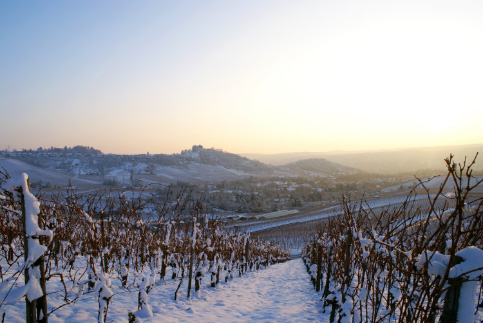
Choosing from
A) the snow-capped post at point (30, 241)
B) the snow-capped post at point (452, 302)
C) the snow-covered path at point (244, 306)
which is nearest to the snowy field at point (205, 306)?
the snow-covered path at point (244, 306)

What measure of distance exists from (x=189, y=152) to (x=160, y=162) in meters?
41.6

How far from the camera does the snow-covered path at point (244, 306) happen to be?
17.1 feet

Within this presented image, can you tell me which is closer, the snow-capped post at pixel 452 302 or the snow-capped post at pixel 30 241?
the snow-capped post at pixel 452 302

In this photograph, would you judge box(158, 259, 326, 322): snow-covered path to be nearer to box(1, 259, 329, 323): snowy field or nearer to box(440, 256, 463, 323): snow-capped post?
box(1, 259, 329, 323): snowy field

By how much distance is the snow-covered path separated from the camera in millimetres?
5215

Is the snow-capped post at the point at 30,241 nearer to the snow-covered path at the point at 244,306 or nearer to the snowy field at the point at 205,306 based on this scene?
the snowy field at the point at 205,306

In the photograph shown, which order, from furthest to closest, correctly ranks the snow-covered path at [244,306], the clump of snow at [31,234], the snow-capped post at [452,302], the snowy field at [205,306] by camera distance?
the snow-covered path at [244,306]
the snowy field at [205,306]
the clump of snow at [31,234]
the snow-capped post at [452,302]

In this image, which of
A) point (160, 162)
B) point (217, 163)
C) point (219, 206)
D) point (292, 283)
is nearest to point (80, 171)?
point (160, 162)

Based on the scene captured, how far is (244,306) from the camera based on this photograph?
20.8ft

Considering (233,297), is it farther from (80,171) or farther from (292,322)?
(80,171)

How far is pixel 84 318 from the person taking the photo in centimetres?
A: 395

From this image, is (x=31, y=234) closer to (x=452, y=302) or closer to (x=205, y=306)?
(x=452, y=302)

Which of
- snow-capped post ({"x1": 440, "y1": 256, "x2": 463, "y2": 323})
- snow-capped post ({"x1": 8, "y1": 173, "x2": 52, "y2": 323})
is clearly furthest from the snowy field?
snow-capped post ({"x1": 440, "y1": 256, "x2": 463, "y2": 323})

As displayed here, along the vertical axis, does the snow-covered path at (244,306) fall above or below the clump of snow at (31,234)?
below
